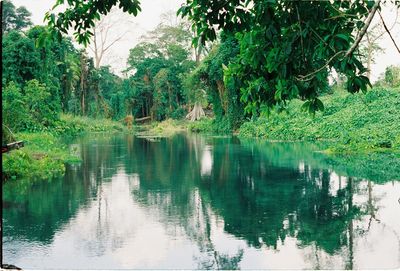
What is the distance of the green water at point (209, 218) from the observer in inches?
211

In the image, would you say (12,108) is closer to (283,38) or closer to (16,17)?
(283,38)

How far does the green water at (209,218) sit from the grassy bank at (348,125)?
2.77 metres

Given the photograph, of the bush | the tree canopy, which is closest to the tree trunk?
the bush

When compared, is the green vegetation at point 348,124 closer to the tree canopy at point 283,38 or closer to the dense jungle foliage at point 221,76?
the dense jungle foliage at point 221,76

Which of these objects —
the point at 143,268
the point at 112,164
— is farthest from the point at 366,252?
the point at 112,164

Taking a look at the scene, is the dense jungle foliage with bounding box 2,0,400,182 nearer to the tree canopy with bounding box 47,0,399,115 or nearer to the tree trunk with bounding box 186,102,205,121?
the tree canopy with bounding box 47,0,399,115

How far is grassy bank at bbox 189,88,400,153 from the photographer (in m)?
14.7

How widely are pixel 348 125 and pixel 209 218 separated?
13279mm

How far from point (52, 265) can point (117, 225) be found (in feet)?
5.41

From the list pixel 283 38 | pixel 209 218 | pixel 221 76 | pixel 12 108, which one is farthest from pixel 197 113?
pixel 283 38

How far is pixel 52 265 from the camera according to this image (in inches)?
203

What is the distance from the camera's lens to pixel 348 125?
19.2 meters

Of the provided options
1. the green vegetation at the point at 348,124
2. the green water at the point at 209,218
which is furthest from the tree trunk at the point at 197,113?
the green water at the point at 209,218

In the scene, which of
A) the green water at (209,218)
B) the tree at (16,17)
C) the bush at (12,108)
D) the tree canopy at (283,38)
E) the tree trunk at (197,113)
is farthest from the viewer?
the tree trunk at (197,113)
